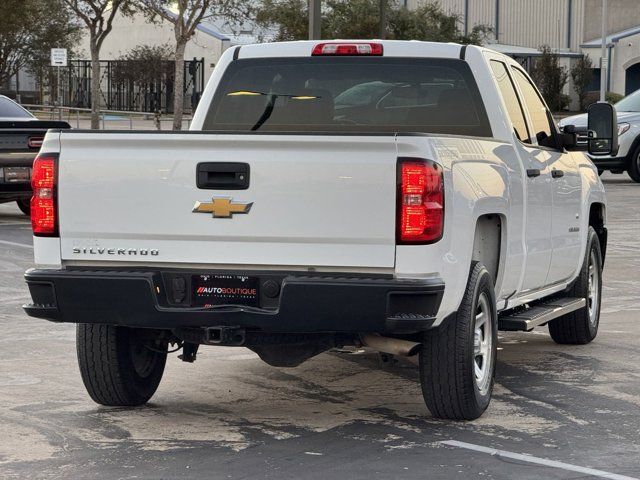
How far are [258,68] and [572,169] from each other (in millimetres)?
2265

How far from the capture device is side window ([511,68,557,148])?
9281mm

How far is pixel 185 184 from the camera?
688 centimetres

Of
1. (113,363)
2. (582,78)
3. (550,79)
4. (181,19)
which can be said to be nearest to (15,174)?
(113,363)

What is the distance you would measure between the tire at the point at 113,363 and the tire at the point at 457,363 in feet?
4.95

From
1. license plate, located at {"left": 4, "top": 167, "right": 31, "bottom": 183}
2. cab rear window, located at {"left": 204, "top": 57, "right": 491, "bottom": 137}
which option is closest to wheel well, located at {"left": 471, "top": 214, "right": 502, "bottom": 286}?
cab rear window, located at {"left": 204, "top": 57, "right": 491, "bottom": 137}

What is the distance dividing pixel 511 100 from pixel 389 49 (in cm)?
83

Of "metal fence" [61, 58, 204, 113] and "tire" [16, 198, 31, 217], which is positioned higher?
"metal fence" [61, 58, 204, 113]

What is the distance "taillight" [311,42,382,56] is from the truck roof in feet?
0.10

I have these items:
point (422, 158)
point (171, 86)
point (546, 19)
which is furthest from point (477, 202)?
point (546, 19)

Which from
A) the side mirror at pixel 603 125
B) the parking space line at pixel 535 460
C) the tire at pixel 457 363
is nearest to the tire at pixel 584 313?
the side mirror at pixel 603 125

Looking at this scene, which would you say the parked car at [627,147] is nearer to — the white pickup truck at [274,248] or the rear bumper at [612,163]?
the rear bumper at [612,163]

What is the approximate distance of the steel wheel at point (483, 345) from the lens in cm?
753

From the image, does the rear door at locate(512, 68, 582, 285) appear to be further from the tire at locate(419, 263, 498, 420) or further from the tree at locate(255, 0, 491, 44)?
the tree at locate(255, 0, 491, 44)

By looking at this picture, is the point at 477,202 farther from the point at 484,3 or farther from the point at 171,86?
the point at 484,3
